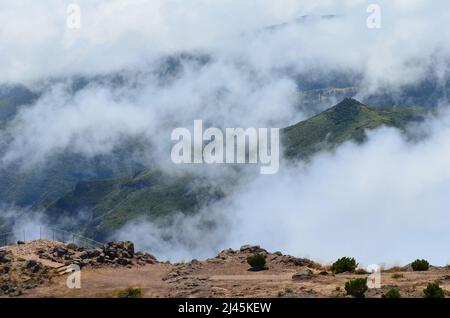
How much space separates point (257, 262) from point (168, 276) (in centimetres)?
922

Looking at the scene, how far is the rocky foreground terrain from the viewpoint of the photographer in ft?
188

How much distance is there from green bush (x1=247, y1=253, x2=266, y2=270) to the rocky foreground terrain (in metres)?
0.72

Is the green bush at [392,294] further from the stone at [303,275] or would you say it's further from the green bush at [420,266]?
the green bush at [420,266]

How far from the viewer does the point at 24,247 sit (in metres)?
79.6

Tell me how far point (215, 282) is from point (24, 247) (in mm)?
27523

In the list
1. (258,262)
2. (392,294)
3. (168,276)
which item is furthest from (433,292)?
(168,276)

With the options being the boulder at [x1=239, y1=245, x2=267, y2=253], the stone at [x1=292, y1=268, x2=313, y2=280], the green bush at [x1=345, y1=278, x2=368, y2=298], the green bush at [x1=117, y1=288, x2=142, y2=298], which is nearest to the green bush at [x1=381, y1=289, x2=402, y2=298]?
the green bush at [x1=345, y1=278, x2=368, y2=298]

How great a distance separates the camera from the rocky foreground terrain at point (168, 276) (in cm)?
5738

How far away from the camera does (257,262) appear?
71625mm

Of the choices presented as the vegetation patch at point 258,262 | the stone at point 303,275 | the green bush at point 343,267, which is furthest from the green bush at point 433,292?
the vegetation patch at point 258,262

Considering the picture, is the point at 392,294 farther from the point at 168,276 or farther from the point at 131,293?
the point at 168,276
